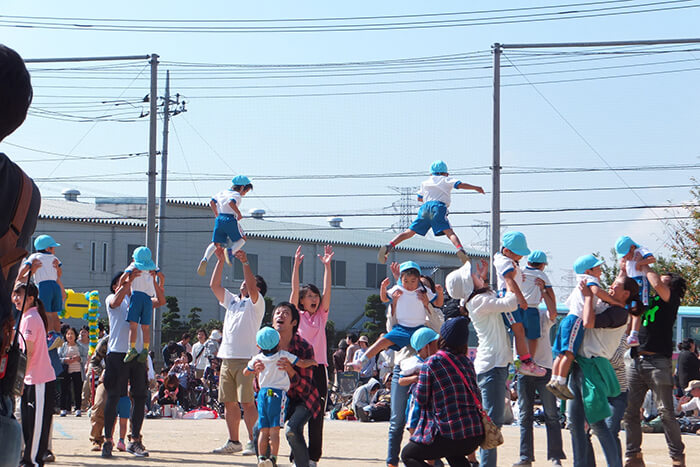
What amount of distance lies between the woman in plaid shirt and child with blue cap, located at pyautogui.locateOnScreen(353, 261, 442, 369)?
1988 mm

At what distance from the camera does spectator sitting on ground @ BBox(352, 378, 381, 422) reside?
57.3 feet

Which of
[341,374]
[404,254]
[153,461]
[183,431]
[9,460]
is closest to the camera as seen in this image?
[9,460]

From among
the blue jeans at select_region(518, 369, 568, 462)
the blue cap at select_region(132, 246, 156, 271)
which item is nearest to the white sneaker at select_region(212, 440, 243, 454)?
the blue cap at select_region(132, 246, 156, 271)

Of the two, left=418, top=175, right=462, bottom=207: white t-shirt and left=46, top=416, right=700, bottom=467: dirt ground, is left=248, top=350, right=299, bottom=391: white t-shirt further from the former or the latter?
left=418, top=175, right=462, bottom=207: white t-shirt

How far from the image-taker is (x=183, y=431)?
13633 millimetres

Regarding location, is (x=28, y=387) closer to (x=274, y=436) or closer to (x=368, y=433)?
(x=274, y=436)

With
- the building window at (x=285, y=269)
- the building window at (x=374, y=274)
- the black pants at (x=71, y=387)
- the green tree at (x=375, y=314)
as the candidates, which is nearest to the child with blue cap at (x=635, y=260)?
the black pants at (x=71, y=387)

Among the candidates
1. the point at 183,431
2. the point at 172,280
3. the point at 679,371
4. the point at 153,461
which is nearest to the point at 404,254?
the point at 172,280

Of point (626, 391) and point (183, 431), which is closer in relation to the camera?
point (626, 391)

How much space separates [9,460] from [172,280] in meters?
44.3

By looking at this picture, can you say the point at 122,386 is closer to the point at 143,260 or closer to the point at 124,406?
the point at 124,406

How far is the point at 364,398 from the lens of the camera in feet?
58.4

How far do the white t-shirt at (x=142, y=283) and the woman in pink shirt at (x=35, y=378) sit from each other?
2161 millimetres

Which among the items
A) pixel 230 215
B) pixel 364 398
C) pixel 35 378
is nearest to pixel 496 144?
pixel 364 398
